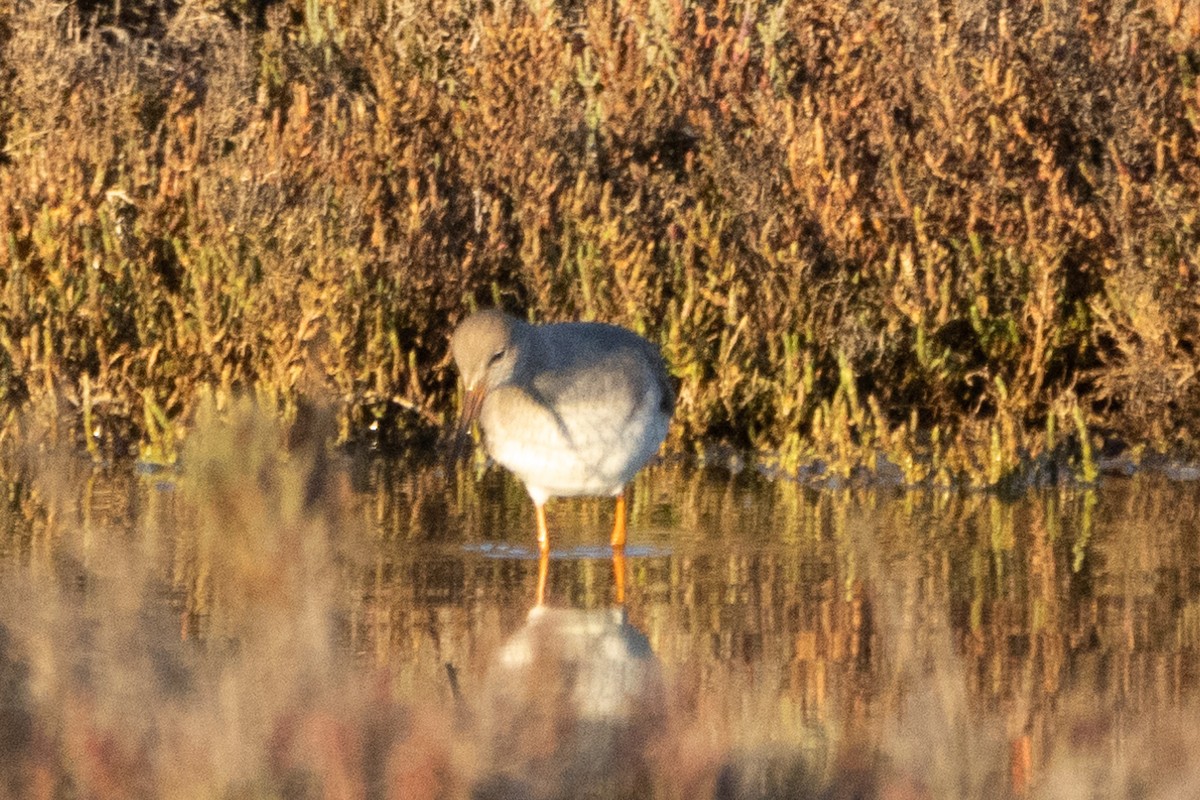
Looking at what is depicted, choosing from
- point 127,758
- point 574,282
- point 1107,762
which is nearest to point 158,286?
point 574,282

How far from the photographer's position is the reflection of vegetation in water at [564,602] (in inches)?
184

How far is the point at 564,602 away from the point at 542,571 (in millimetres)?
428

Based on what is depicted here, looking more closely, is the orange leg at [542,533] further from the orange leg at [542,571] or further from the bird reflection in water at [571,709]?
the bird reflection in water at [571,709]

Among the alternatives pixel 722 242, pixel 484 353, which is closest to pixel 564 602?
pixel 484 353

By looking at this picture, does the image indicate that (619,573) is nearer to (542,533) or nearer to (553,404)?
(542,533)

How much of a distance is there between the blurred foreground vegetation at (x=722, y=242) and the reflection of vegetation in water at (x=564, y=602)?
0.44m

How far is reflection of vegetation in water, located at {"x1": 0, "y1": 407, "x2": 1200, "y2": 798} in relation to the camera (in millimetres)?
4664

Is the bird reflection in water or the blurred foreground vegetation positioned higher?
the blurred foreground vegetation

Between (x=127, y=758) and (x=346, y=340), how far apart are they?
169 inches

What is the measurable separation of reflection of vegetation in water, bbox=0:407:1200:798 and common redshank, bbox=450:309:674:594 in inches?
12.6

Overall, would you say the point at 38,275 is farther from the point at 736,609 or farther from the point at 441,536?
the point at 736,609

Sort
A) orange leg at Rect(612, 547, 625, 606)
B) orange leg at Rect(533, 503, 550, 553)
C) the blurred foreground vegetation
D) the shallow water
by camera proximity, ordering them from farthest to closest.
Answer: the blurred foreground vegetation, orange leg at Rect(533, 503, 550, 553), orange leg at Rect(612, 547, 625, 606), the shallow water

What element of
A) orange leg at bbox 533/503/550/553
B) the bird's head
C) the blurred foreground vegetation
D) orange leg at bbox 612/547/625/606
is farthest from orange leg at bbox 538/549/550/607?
the blurred foreground vegetation

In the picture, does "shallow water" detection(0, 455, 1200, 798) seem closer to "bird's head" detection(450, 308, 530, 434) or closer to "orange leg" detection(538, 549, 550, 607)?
"orange leg" detection(538, 549, 550, 607)
